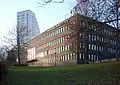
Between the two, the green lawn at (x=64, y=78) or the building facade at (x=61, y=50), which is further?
the building facade at (x=61, y=50)

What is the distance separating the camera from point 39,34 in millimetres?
133125

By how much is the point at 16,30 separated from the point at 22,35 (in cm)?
222

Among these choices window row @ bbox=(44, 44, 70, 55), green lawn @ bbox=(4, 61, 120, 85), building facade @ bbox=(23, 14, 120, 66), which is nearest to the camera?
green lawn @ bbox=(4, 61, 120, 85)

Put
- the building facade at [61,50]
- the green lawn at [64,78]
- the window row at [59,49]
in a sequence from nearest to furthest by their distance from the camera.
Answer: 1. the green lawn at [64,78]
2. the building facade at [61,50]
3. the window row at [59,49]

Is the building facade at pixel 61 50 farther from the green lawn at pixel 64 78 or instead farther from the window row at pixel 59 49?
the green lawn at pixel 64 78

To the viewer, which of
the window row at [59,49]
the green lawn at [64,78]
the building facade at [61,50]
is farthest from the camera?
the window row at [59,49]

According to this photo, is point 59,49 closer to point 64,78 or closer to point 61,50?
point 61,50

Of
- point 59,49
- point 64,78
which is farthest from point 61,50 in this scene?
point 64,78

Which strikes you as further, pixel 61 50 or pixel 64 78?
pixel 61 50

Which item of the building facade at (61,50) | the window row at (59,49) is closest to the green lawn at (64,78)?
the building facade at (61,50)

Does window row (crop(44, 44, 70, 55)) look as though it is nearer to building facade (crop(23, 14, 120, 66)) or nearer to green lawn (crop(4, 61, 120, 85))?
building facade (crop(23, 14, 120, 66))

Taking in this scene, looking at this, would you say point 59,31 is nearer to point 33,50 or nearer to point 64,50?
point 64,50

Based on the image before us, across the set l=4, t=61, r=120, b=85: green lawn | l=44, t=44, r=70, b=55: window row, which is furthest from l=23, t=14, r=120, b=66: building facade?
l=4, t=61, r=120, b=85: green lawn

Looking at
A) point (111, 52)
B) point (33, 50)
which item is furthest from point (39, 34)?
point (111, 52)
